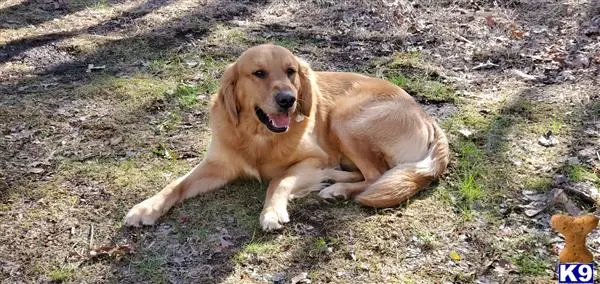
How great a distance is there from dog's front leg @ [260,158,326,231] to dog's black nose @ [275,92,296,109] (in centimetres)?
55

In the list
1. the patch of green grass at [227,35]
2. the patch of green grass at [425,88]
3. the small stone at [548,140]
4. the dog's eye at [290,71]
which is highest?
the dog's eye at [290,71]

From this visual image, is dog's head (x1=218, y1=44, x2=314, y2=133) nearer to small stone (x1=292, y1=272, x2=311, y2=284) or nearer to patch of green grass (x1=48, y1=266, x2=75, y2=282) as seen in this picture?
small stone (x1=292, y1=272, x2=311, y2=284)

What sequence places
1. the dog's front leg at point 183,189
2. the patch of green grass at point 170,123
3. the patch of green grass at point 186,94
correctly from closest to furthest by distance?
the dog's front leg at point 183,189 → the patch of green grass at point 170,123 → the patch of green grass at point 186,94

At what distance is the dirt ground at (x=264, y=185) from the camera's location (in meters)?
3.27

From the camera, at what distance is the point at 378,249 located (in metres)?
3.34

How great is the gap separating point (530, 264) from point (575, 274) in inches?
10.9

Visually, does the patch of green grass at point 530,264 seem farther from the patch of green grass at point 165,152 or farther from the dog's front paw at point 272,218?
the patch of green grass at point 165,152

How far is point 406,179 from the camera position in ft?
12.3

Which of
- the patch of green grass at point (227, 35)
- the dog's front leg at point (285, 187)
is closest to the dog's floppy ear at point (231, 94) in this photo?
the dog's front leg at point (285, 187)

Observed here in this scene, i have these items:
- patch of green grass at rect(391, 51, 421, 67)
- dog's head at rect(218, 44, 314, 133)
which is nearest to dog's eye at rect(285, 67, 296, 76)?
dog's head at rect(218, 44, 314, 133)

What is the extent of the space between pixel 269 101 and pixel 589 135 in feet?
8.80

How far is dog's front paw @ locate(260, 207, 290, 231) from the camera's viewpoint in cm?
349

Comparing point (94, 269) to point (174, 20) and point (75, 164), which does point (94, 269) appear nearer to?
point (75, 164)

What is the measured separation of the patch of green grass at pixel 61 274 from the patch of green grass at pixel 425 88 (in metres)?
3.44
